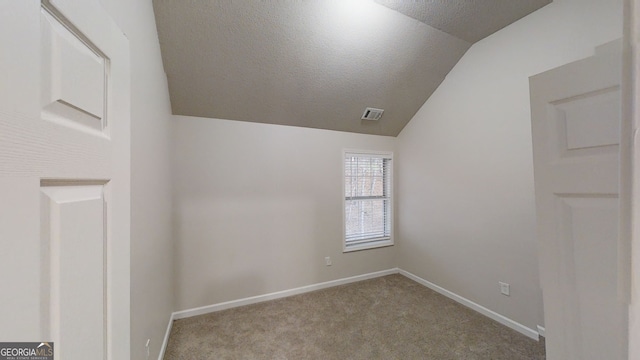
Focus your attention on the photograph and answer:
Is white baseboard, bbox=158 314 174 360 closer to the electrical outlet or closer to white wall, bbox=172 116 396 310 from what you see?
white wall, bbox=172 116 396 310

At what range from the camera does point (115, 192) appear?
59 centimetres

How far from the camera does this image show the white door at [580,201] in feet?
2.38

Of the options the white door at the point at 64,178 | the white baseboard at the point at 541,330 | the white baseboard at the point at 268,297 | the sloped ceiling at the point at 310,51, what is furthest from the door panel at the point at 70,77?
the white baseboard at the point at 541,330

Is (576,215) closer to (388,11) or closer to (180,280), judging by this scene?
(388,11)

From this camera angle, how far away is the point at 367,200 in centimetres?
333

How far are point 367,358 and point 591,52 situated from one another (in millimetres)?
2753

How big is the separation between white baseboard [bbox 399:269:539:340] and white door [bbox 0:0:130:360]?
278cm

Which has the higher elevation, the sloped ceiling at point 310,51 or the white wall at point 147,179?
the sloped ceiling at point 310,51

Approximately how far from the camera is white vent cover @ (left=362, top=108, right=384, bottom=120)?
2.85m

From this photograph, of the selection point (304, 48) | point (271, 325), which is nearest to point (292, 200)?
point (271, 325)

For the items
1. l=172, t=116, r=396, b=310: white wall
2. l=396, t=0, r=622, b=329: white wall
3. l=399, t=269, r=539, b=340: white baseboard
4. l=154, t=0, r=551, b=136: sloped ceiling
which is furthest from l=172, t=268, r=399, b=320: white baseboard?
l=154, t=0, r=551, b=136: sloped ceiling

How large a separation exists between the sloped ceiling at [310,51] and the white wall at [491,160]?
239mm

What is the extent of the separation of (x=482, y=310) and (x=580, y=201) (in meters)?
2.07

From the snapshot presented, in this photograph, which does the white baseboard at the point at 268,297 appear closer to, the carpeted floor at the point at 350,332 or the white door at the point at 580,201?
the carpeted floor at the point at 350,332
